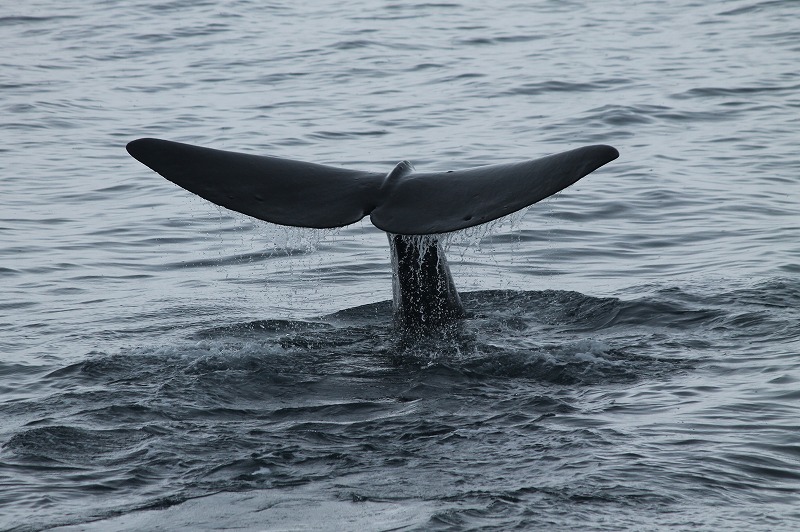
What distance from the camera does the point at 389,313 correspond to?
8617 millimetres

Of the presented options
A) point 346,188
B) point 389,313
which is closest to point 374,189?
point 346,188

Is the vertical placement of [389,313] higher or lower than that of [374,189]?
lower

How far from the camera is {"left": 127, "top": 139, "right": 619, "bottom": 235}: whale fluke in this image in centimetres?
609

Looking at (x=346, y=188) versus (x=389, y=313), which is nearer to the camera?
(x=346, y=188)

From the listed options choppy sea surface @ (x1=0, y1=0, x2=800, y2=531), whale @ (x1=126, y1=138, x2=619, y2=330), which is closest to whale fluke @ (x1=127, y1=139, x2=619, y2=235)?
whale @ (x1=126, y1=138, x2=619, y2=330)

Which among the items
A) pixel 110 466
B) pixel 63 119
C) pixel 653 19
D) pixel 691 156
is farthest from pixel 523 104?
pixel 110 466

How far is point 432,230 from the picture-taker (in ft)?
20.2

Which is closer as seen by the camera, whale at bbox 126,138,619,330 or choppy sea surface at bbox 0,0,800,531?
choppy sea surface at bbox 0,0,800,531

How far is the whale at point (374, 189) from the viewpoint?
6.00 m

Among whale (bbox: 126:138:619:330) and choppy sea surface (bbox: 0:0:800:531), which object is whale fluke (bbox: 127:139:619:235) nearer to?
whale (bbox: 126:138:619:330)

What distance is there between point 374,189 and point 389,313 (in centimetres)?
205

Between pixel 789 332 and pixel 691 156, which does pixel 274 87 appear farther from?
pixel 789 332

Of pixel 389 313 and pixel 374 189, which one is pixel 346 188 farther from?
pixel 389 313

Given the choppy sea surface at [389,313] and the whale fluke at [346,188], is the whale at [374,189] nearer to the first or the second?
the whale fluke at [346,188]
